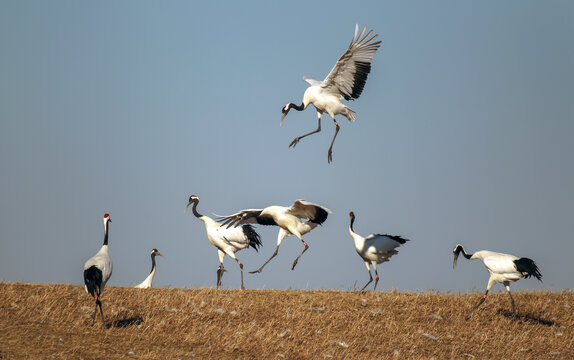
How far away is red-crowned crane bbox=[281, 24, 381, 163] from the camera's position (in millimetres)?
14141

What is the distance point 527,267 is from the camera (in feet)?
43.8

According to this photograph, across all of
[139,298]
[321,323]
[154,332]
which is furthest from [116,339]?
[321,323]

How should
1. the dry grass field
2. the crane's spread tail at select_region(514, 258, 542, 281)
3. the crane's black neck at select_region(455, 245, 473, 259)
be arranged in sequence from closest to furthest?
the dry grass field, the crane's spread tail at select_region(514, 258, 542, 281), the crane's black neck at select_region(455, 245, 473, 259)

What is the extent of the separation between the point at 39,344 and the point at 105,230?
2872 millimetres

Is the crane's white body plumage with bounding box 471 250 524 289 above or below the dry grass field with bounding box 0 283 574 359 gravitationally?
above

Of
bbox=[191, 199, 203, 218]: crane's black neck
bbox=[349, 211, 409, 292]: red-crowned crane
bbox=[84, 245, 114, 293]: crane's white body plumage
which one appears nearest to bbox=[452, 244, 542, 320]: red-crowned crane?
bbox=[349, 211, 409, 292]: red-crowned crane

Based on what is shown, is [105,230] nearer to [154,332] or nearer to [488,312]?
[154,332]

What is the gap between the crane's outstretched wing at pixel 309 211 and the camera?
1530 cm

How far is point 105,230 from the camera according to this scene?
12977mm

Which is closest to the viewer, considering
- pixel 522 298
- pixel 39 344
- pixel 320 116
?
pixel 39 344

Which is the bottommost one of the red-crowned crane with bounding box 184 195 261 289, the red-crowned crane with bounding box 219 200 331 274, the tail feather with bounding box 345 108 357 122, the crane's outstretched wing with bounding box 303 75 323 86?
the red-crowned crane with bounding box 184 195 261 289

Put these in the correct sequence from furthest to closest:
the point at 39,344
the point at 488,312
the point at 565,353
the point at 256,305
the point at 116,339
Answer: the point at 488,312 < the point at 256,305 < the point at 565,353 < the point at 116,339 < the point at 39,344

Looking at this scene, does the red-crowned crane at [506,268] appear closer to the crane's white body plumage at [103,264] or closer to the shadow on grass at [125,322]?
the shadow on grass at [125,322]

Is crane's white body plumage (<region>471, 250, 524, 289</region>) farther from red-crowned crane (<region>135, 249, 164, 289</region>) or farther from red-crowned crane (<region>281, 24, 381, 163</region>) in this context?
red-crowned crane (<region>135, 249, 164, 289</region>)
